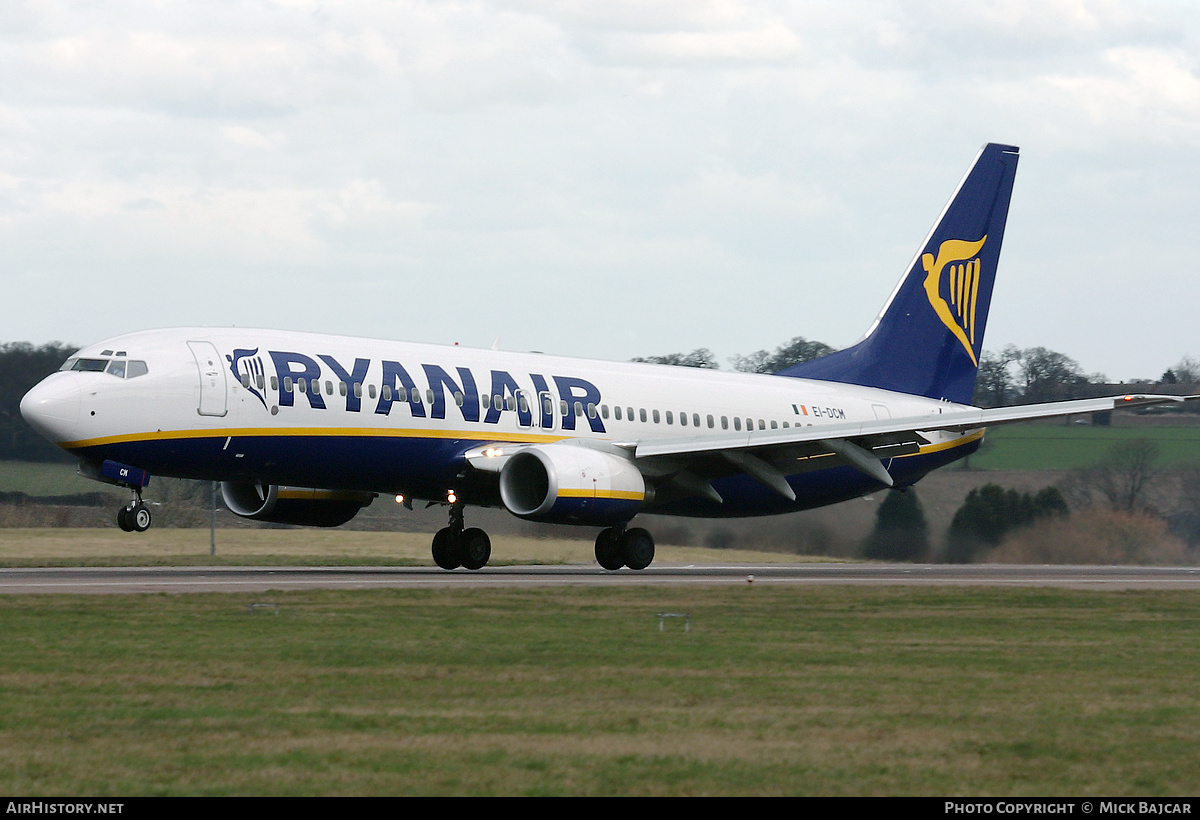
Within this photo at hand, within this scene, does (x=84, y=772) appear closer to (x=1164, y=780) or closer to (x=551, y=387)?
(x=1164, y=780)

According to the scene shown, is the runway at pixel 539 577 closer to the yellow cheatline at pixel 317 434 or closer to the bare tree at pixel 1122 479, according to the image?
the yellow cheatline at pixel 317 434

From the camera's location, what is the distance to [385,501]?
40.5 meters

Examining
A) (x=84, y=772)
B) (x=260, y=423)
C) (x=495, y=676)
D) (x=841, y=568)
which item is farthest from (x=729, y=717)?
(x=841, y=568)

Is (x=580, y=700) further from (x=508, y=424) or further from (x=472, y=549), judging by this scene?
(x=472, y=549)

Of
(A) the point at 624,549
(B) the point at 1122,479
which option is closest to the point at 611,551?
(A) the point at 624,549

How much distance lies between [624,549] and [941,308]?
1229 cm

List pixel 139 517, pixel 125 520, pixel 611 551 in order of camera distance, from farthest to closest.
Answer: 1. pixel 611 551
2. pixel 139 517
3. pixel 125 520

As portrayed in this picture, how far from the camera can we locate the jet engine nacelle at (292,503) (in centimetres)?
3288

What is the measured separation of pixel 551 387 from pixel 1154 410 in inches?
868

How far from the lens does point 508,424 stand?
104ft

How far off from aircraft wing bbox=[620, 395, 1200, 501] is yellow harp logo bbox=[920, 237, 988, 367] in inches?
239

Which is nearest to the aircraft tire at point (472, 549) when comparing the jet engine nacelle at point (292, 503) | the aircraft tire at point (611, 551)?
the jet engine nacelle at point (292, 503)

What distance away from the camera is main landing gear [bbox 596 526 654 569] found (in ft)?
109

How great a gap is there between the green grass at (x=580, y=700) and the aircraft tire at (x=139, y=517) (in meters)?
4.85
